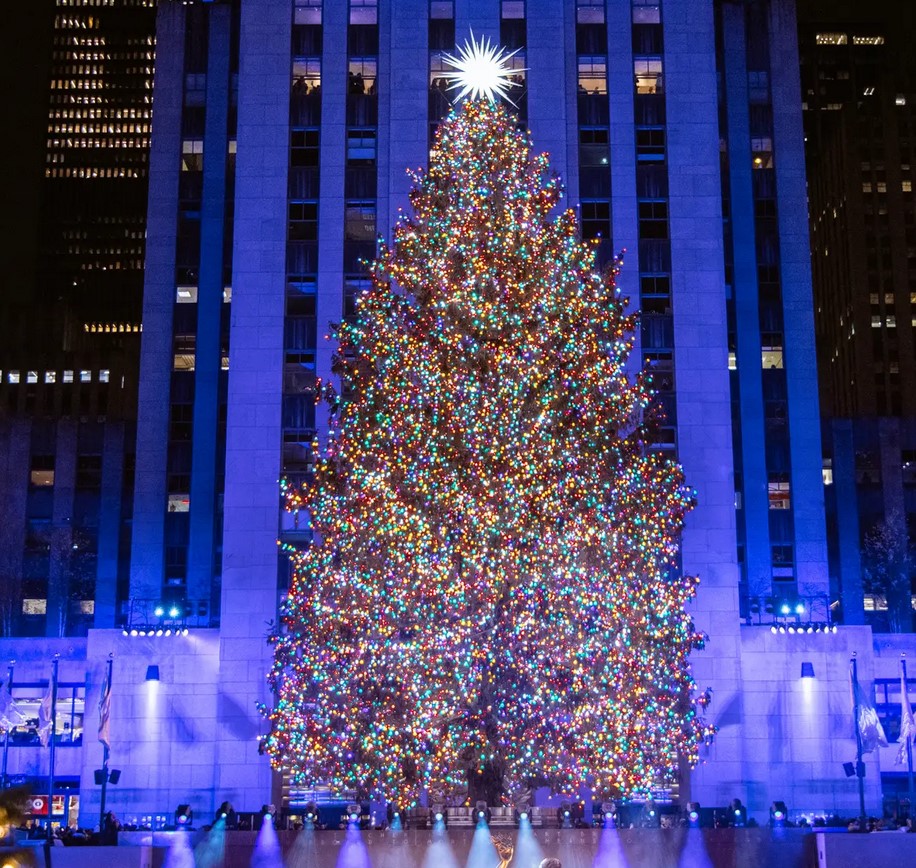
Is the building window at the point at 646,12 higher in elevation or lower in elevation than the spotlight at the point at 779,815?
higher

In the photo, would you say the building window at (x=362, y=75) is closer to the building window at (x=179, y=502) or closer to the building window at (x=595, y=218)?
the building window at (x=595, y=218)

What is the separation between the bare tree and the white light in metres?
48.4

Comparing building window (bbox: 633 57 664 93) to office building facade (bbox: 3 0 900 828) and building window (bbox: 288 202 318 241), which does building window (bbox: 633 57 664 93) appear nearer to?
office building facade (bbox: 3 0 900 828)

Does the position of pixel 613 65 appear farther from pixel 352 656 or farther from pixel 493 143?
pixel 352 656

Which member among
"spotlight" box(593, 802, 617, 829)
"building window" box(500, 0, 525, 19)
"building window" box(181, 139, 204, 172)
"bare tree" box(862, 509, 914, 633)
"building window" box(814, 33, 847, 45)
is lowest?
"spotlight" box(593, 802, 617, 829)

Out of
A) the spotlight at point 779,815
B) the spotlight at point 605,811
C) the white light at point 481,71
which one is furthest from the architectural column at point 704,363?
the white light at point 481,71

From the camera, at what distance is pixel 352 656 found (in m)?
38.7

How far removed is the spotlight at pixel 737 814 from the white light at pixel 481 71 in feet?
95.2

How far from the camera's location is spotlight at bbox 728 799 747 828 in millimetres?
45356

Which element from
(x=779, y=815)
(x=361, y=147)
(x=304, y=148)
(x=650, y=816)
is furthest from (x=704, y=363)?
(x=650, y=816)

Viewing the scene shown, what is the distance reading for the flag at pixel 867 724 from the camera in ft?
163

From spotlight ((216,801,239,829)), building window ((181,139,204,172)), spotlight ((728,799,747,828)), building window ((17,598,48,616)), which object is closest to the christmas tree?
spotlight ((216,801,239,829))

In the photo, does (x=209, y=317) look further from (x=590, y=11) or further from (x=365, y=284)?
(x=590, y=11)

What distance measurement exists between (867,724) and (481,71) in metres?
30.3
